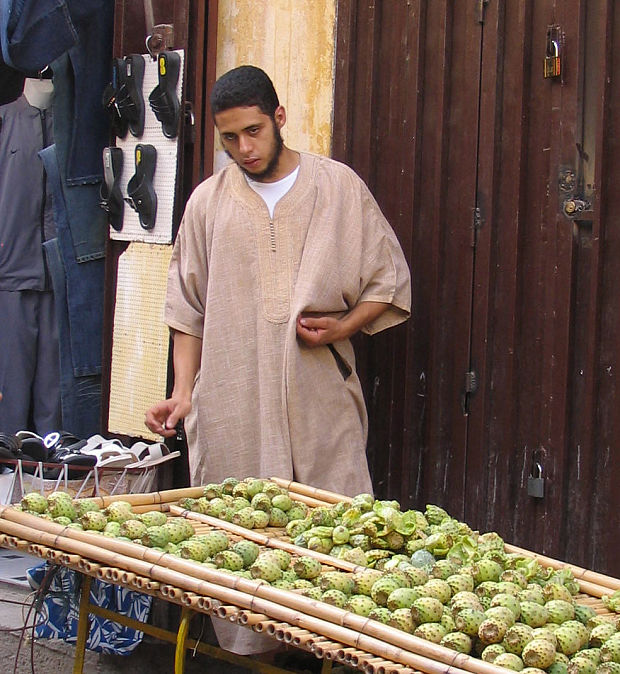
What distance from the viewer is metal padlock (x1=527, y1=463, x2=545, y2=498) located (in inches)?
155

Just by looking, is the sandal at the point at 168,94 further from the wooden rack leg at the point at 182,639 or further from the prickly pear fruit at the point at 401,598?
the prickly pear fruit at the point at 401,598

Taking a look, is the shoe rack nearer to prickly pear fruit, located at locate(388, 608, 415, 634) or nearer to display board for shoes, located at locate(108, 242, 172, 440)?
display board for shoes, located at locate(108, 242, 172, 440)

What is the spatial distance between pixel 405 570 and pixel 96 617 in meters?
2.10

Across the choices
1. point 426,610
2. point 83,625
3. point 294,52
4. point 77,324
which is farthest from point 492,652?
point 77,324

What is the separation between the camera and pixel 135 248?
509cm

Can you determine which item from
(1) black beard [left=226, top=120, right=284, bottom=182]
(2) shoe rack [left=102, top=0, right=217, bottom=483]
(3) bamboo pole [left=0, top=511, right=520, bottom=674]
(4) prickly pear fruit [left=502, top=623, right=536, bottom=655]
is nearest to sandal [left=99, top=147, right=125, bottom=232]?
(2) shoe rack [left=102, top=0, right=217, bottom=483]

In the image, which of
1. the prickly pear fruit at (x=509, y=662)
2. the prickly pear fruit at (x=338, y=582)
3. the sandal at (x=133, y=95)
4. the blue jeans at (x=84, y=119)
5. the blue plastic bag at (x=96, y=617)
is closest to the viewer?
the prickly pear fruit at (x=509, y=662)

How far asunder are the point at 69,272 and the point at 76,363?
1.37 ft

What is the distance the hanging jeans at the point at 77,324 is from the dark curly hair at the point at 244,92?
1739 mm

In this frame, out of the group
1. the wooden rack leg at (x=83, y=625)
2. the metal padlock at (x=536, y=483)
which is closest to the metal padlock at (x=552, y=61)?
the metal padlock at (x=536, y=483)

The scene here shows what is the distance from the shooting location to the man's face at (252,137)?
3787 mm

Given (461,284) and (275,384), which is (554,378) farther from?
(275,384)

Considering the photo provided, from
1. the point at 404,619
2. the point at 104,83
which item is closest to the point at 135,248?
the point at 104,83

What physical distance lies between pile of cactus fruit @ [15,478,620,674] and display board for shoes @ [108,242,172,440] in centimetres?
169
